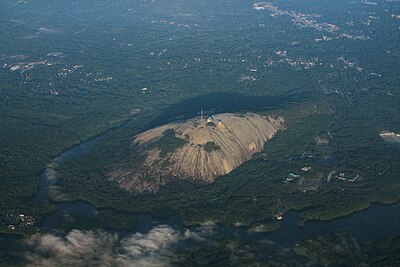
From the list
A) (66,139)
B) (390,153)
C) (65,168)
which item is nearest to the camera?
(65,168)

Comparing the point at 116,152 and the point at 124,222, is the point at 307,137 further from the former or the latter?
the point at 124,222

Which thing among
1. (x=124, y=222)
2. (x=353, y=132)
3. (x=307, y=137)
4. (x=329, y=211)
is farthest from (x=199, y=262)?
(x=353, y=132)

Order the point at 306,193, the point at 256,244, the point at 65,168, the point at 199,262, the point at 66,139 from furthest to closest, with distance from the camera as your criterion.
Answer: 1. the point at 66,139
2. the point at 65,168
3. the point at 306,193
4. the point at 256,244
5. the point at 199,262

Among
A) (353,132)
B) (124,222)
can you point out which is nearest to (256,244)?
(124,222)

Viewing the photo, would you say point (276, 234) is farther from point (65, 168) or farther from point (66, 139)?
point (66, 139)

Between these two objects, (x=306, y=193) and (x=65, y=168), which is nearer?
(x=306, y=193)

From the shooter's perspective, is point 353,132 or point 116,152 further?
point 353,132
